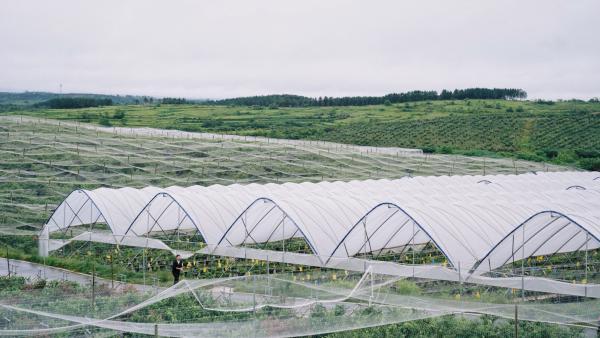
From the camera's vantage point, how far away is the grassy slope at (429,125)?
77.8 m

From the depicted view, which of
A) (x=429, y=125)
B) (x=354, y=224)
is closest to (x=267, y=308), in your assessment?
(x=354, y=224)

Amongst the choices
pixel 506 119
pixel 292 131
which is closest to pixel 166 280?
pixel 292 131

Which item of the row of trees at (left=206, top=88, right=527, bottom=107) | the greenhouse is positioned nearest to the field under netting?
the greenhouse

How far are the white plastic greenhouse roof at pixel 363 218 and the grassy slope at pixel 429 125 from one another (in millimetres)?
42946

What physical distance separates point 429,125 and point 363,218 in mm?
70559

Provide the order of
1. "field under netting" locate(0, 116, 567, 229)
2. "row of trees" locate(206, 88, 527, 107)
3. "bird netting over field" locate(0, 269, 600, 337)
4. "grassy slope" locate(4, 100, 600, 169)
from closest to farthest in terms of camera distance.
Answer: "bird netting over field" locate(0, 269, 600, 337) → "field under netting" locate(0, 116, 567, 229) → "grassy slope" locate(4, 100, 600, 169) → "row of trees" locate(206, 88, 527, 107)

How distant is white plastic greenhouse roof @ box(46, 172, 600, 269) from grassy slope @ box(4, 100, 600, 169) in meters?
42.9

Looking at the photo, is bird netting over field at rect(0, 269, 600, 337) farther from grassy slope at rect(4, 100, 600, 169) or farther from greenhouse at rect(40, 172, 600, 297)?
grassy slope at rect(4, 100, 600, 169)

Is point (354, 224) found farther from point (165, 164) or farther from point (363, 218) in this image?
point (165, 164)

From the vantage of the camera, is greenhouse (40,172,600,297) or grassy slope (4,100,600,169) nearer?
greenhouse (40,172,600,297)

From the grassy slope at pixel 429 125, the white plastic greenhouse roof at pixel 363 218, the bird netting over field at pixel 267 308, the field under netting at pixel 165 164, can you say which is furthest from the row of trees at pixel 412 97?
the bird netting over field at pixel 267 308

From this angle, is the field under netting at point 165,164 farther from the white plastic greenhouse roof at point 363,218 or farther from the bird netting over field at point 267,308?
the bird netting over field at point 267,308

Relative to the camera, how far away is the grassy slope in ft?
255

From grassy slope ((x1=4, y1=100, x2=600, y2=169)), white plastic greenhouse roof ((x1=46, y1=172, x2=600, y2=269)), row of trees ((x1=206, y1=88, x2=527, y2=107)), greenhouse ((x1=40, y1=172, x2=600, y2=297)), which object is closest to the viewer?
greenhouse ((x1=40, y1=172, x2=600, y2=297))
